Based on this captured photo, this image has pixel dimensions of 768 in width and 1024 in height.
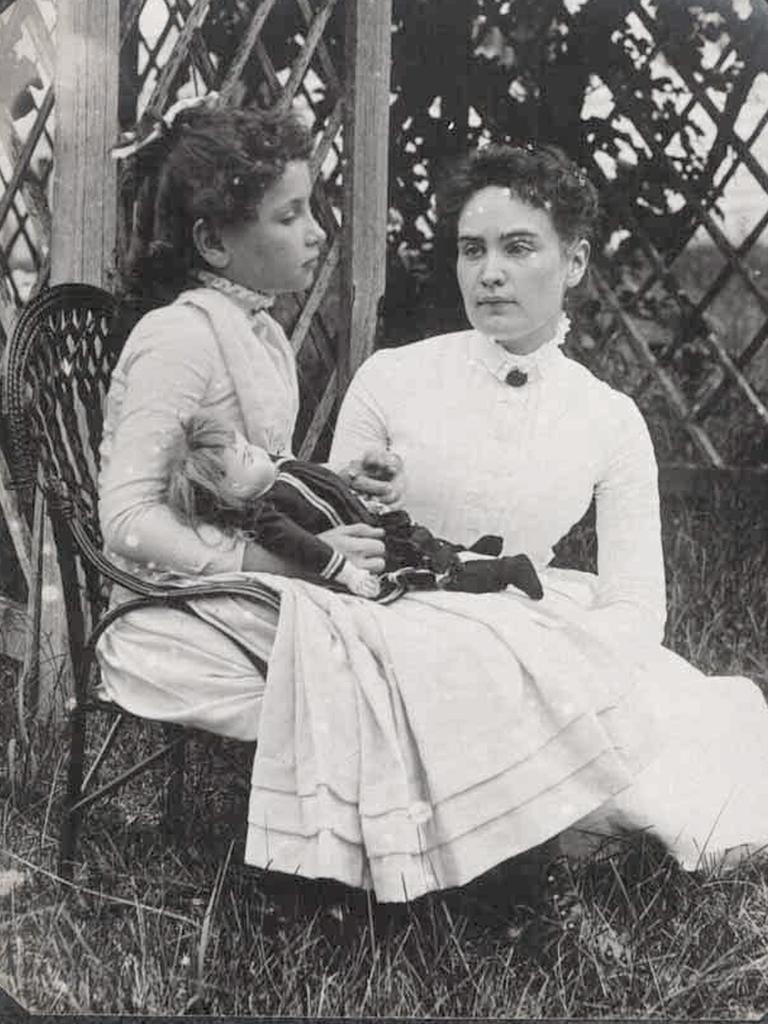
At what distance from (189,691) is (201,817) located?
0.20 meters

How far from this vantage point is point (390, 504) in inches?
65.7

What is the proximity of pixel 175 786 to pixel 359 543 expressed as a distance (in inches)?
17.5

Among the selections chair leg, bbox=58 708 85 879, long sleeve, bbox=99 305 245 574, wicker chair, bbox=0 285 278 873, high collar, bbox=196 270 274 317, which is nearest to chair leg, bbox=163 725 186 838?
wicker chair, bbox=0 285 278 873

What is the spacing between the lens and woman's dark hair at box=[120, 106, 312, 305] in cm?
162

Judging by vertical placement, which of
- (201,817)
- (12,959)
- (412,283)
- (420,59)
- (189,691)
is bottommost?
(12,959)

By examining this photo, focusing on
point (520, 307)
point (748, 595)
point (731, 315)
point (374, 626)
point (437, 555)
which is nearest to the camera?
point (374, 626)

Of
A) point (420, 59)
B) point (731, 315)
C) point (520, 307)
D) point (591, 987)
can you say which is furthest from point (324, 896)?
point (420, 59)

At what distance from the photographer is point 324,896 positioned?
4.96ft

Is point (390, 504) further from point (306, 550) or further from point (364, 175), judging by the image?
point (364, 175)

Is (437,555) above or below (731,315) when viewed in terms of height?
below

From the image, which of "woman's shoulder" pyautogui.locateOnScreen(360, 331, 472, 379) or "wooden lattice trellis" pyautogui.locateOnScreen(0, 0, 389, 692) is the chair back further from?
"woman's shoulder" pyautogui.locateOnScreen(360, 331, 472, 379)

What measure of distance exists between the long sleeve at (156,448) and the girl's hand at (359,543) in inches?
4.7

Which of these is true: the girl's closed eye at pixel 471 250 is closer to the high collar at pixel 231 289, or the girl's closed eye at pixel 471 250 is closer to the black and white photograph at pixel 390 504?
the black and white photograph at pixel 390 504

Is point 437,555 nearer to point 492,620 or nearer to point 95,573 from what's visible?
point 492,620
